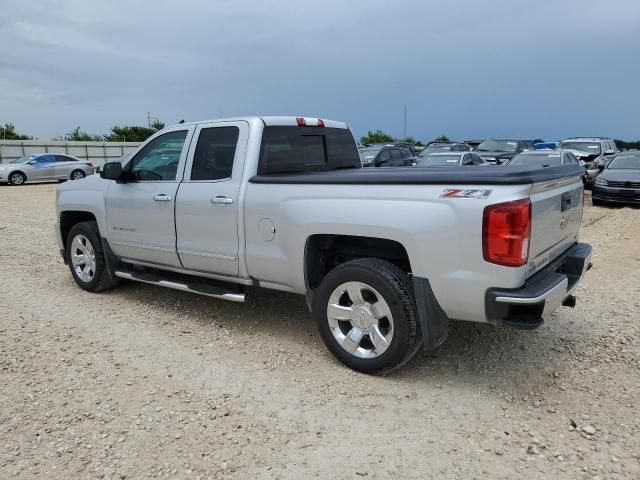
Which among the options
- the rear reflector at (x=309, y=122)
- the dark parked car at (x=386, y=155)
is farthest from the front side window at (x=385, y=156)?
the rear reflector at (x=309, y=122)

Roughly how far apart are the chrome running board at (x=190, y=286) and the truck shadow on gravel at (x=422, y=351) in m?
0.35

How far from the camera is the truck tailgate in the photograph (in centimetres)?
335

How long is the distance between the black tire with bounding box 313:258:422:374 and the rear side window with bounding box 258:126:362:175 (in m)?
1.23

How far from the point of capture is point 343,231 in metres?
3.75

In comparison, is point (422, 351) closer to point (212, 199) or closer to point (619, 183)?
point (212, 199)

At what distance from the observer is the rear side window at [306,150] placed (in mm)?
4551

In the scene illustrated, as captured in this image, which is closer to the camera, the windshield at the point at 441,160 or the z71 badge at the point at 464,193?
the z71 badge at the point at 464,193

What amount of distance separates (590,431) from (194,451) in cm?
229

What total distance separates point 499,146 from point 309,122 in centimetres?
1635

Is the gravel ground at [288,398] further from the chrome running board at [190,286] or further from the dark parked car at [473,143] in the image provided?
the dark parked car at [473,143]

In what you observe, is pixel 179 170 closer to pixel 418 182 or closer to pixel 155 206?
pixel 155 206

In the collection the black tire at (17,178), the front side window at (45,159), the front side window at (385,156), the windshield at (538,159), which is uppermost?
the front side window at (45,159)

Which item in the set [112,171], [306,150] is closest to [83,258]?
[112,171]

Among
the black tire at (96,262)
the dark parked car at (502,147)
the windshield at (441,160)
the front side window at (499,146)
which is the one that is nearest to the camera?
the black tire at (96,262)
